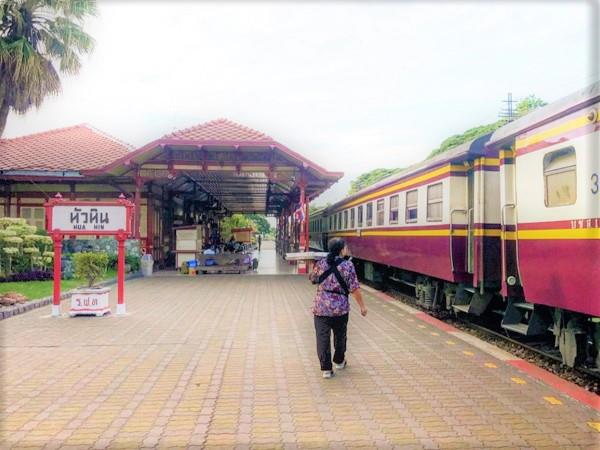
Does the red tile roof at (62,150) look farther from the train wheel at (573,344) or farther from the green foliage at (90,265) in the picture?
the train wheel at (573,344)

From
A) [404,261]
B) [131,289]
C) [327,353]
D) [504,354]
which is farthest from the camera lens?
[131,289]

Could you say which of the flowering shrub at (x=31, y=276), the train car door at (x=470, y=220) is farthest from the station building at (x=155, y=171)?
the train car door at (x=470, y=220)

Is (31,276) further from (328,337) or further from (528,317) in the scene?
(528,317)

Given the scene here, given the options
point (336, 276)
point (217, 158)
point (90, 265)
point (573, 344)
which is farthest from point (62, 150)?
point (573, 344)

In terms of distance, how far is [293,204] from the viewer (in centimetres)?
2680

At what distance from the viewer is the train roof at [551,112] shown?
16.3 feet

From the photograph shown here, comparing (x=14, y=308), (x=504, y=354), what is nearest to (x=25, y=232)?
(x=14, y=308)

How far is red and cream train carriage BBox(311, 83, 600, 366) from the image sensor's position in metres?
5.05

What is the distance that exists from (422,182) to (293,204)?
17.0 meters

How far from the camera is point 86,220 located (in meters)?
9.23

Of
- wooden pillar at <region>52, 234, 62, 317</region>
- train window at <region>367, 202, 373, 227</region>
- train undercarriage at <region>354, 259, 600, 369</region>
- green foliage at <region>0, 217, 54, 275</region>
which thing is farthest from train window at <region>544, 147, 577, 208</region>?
green foliage at <region>0, 217, 54, 275</region>

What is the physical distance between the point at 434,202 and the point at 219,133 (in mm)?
9167

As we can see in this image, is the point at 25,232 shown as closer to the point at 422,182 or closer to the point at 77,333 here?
the point at 77,333

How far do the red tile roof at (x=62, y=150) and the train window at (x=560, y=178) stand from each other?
649 inches
